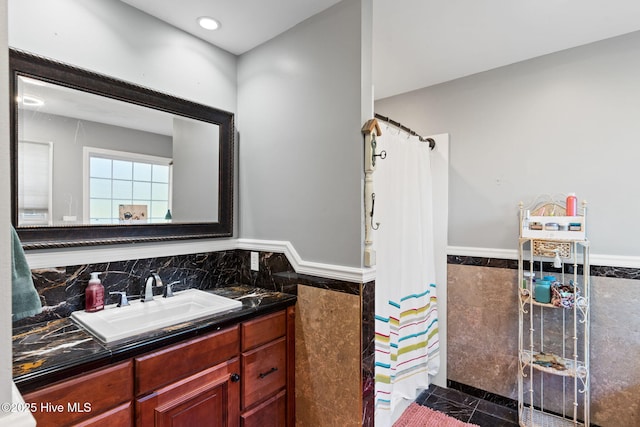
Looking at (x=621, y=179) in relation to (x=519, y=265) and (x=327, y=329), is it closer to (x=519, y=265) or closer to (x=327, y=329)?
(x=519, y=265)

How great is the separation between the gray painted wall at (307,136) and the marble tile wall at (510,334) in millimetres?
1349

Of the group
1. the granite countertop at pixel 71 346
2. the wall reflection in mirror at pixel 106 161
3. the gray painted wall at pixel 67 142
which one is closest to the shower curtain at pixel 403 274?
the granite countertop at pixel 71 346

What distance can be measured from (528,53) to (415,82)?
0.79 m

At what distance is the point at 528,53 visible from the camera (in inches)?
84.1

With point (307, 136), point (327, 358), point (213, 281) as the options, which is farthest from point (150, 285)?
point (307, 136)

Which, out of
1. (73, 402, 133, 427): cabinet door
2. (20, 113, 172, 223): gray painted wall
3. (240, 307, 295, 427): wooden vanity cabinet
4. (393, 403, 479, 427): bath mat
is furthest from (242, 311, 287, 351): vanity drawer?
(393, 403, 479, 427): bath mat

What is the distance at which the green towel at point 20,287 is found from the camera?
0.95 metres

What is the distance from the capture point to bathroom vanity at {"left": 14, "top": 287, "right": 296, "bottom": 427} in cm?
100

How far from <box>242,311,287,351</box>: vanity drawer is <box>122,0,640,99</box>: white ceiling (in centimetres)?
170

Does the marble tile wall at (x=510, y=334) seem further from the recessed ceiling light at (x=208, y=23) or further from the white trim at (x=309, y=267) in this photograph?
the recessed ceiling light at (x=208, y=23)

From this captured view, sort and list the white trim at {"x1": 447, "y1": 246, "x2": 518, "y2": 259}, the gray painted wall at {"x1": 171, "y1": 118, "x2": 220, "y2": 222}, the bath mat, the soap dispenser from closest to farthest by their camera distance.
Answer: the soap dispenser, the gray painted wall at {"x1": 171, "y1": 118, "x2": 220, "y2": 222}, the bath mat, the white trim at {"x1": 447, "y1": 246, "x2": 518, "y2": 259}

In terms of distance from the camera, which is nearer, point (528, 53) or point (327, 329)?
point (327, 329)

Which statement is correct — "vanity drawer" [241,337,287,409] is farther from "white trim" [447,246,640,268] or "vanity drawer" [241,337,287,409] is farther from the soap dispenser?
"white trim" [447,246,640,268]

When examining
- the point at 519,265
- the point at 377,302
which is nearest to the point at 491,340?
the point at 519,265
